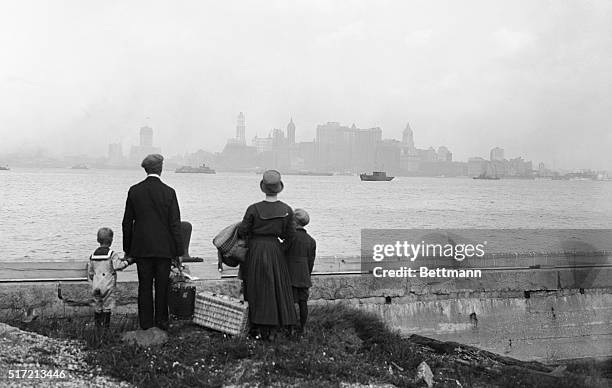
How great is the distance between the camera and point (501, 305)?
1120 cm

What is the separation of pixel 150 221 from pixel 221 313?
4.48ft

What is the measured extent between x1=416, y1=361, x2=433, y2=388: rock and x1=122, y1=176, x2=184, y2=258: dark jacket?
306cm

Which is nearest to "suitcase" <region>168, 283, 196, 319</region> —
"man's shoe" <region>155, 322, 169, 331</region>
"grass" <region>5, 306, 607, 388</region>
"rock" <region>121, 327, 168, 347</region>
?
"grass" <region>5, 306, 607, 388</region>

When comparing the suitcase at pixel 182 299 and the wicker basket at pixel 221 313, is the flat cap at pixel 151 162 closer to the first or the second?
the suitcase at pixel 182 299

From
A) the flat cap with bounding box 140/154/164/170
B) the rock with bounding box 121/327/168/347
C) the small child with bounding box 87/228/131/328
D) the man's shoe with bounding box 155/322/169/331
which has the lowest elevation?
the rock with bounding box 121/327/168/347

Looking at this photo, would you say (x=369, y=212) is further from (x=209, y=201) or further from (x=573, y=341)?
(x=573, y=341)

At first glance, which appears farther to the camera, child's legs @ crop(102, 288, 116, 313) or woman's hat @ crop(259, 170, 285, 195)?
child's legs @ crop(102, 288, 116, 313)

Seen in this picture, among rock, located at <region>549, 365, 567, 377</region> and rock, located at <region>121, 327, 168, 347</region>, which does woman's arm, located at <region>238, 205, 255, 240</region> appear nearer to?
rock, located at <region>121, 327, 168, 347</region>

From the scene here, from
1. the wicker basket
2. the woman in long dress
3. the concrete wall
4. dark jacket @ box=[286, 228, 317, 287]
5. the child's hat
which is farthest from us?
the concrete wall

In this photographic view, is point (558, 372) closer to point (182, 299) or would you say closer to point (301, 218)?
point (301, 218)

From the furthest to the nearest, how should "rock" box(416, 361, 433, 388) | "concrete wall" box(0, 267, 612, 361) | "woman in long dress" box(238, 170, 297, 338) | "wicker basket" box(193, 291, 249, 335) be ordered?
"concrete wall" box(0, 267, 612, 361) < "wicker basket" box(193, 291, 249, 335) < "woman in long dress" box(238, 170, 297, 338) < "rock" box(416, 361, 433, 388)

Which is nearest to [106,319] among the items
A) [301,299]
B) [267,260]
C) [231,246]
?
[231,246]

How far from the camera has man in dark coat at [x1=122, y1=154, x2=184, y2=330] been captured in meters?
7.53

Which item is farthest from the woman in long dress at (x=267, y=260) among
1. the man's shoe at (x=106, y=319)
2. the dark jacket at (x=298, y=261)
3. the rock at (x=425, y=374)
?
the man's shoe at (x=106, y=319)
